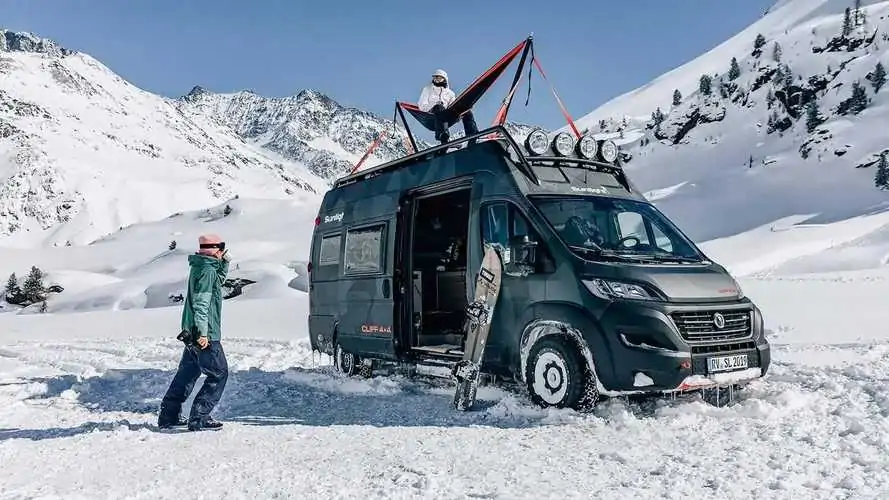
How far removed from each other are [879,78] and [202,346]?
112 meters

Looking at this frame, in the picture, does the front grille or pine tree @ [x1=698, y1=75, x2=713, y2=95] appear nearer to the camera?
the front grille

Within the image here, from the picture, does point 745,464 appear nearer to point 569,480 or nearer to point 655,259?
point 569,480

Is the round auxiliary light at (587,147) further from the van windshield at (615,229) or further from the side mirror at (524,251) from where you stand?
the side mirror at (524,251)

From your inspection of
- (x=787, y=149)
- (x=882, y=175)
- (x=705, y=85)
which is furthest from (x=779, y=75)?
(x=882, y=175)

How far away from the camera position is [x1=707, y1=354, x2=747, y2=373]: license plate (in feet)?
20.3

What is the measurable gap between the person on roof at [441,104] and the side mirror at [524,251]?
3574 mm

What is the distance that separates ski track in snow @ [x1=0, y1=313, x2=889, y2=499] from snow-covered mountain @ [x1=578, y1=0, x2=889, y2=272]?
3247 cm

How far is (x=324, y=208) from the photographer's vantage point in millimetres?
11461

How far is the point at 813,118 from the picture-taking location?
9681 cm

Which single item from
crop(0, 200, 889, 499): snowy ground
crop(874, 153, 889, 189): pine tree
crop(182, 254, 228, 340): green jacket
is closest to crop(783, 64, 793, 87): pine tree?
crop(874, 153, 889, 189): pine tree

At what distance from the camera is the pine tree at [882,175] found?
74.4m

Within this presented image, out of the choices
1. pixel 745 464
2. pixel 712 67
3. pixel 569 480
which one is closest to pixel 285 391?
pixel 569 480

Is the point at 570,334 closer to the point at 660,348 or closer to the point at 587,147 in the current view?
the point at 660,348

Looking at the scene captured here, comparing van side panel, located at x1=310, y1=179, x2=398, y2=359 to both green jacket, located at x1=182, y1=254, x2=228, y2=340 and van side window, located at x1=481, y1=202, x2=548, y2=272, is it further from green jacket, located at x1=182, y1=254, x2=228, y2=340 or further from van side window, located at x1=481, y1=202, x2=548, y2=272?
green jacket, located at x1=182, y1=254, x2=228, y2=340
